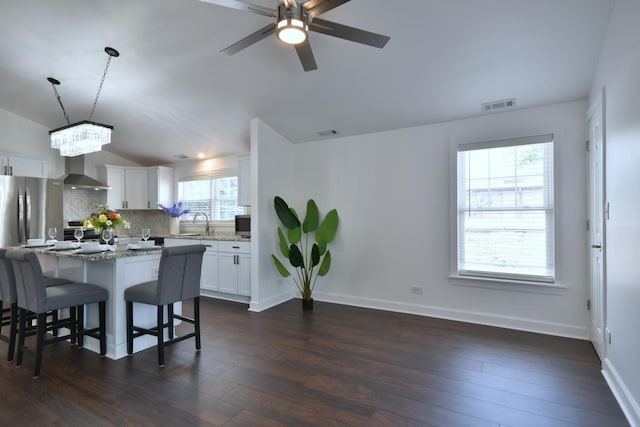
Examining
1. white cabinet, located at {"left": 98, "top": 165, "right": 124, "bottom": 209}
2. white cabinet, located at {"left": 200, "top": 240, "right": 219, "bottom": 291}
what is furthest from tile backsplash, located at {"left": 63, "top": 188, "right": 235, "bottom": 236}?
white cabinet, located at {"left": 200, "top": 240, "right": 219, "bottom": 291}

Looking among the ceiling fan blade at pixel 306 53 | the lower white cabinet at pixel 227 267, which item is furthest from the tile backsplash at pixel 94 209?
the ceiling fan blade at pixel 306 53

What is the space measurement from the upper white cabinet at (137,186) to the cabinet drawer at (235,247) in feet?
8.16

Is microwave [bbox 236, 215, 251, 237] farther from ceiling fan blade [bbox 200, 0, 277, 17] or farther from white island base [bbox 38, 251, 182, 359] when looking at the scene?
ceiling fan blade [bbox 200, 0, 277, 17]

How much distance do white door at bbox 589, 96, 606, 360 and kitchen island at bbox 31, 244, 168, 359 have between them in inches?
157

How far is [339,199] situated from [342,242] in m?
0.63

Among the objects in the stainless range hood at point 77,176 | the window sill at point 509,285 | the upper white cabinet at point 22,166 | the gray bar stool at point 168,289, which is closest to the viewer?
the gray bar stool at point 168,289

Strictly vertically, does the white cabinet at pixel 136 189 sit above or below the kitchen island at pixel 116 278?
above

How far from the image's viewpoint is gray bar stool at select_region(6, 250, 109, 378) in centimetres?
254

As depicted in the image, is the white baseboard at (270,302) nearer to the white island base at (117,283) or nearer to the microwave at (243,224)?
the microwave at (243,224)

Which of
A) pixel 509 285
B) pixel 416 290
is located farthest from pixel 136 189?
pixel 509 285

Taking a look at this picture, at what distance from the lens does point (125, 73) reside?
12.5ft

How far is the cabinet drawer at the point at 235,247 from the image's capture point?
4633 mm

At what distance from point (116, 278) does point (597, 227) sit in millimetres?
4364

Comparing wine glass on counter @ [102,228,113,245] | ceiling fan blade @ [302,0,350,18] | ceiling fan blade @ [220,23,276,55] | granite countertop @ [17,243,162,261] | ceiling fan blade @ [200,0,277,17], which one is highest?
ceiling fan blade @ [200,0,277,17]
